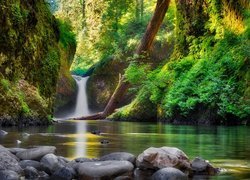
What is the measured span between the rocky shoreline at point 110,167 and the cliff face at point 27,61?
33.6 ft

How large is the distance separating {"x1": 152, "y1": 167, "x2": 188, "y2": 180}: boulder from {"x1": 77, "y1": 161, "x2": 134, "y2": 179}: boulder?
409mm

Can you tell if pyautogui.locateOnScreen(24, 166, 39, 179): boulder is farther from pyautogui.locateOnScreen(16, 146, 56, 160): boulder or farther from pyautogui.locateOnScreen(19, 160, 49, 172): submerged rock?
pyautogui.locateOnScreen(16, 146, 56, 160): boulder

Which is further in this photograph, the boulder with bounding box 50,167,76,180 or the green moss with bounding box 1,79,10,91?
the green moss with bounding box 1,79,10,91

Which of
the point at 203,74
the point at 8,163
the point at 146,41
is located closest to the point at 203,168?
the point at 8,163

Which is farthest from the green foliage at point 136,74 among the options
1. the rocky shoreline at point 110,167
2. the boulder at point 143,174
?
the boulder at point 143,174

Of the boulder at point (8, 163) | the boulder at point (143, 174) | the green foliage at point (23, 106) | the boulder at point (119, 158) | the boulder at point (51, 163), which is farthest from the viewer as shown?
the green foliage at point (23, 106)

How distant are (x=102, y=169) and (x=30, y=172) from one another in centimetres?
85

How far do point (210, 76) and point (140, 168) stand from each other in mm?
16059

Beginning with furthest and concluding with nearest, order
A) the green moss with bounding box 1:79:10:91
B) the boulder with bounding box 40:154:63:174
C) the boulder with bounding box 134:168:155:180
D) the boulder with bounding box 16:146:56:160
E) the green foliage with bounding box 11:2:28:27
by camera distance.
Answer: the green foliage with bounding box 11:2:28:27 < the green moss with bounding box 1:79:10:91 < the boulder with bounding box 16:146:56:160 < the boulder with bounding box 40:154:63:174 < the boulder with bounding box 134:168:155:180

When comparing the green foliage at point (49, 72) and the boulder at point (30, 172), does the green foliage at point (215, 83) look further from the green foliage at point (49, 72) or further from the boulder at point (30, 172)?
the boulder at point (30, 172)

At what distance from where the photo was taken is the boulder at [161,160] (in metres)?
6.97

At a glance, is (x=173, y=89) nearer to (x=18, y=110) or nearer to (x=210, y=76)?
(x=210, y=76)

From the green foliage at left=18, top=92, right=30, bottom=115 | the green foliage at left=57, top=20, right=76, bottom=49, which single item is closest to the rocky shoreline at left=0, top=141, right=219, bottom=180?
the green foliage at left=18, top=92, right=30, bottom=115

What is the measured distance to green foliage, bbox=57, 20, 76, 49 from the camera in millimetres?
28469
